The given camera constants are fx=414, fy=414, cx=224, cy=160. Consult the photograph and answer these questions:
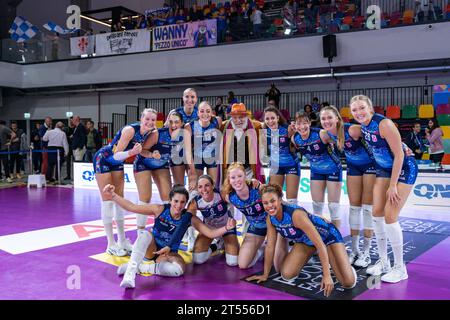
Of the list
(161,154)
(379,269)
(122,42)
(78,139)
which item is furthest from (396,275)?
(122,42)

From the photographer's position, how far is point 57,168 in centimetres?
1195

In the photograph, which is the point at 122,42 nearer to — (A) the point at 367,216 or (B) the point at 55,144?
(B) the point at 55,144

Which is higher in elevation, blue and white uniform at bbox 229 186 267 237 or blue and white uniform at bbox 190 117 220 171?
blue and white uniform at bbox 190 117 220 171

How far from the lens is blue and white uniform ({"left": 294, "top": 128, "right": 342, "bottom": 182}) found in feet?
15.2

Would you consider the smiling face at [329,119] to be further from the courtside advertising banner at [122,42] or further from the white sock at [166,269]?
the courtside advertising banner at [122,42]

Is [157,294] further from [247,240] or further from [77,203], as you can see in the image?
[77,203]

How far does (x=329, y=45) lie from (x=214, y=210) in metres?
8.80

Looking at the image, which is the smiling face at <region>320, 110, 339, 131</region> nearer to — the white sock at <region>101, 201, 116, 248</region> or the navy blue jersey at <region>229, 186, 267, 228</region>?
the navy blue jersey at <region>229, 186, 267, 228</region>

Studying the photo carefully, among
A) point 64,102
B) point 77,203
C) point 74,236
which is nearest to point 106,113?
point 64,102

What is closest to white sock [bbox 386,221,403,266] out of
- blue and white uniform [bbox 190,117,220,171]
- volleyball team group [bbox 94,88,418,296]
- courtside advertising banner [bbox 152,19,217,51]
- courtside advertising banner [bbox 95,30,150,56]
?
volleyball team group [bbox 94,88,418,296]

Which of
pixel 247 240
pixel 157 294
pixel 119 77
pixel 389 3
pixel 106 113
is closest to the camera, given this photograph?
pixel 157 294

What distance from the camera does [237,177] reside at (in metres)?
4.11

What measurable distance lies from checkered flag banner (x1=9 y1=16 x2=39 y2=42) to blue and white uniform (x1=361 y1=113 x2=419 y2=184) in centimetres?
1663

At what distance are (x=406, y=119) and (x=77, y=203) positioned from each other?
9222mm
